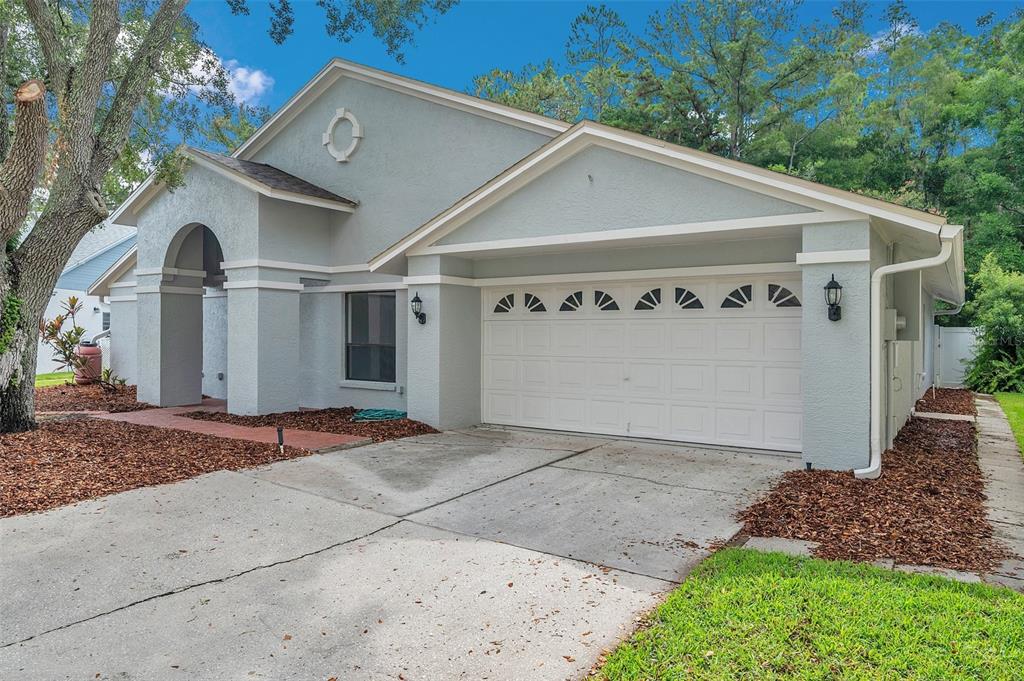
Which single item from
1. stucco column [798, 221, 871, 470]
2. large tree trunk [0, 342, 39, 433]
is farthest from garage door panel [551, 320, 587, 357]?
large tree trunk [0, 342, 39, 433]

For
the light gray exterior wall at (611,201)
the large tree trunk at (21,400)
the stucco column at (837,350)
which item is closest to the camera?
the stucco column at (837,350)

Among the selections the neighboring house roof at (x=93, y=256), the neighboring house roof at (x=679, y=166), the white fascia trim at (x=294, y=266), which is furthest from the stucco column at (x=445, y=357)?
the neighboring house roof at (x=93, y=256)

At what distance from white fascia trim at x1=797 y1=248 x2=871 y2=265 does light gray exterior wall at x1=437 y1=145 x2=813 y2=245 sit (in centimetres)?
51

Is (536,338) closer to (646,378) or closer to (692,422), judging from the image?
(646,378)

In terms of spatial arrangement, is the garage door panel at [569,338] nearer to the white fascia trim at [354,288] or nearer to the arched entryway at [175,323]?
the white fascia trim at [354,288]

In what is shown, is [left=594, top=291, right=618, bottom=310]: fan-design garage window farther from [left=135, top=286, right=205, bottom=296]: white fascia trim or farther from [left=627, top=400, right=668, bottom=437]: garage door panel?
[left=135, top=286, right=205, bottom=296]: white fascia trim

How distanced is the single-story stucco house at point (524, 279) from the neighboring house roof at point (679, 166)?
0.03 meters

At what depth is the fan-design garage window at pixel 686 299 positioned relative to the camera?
29.2 feet

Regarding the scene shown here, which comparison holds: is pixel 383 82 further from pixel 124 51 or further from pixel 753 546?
pixel 753 546

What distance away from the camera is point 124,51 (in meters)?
11.7

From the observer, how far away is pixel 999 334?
1798cm

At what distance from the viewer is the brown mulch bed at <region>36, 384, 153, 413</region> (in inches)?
517

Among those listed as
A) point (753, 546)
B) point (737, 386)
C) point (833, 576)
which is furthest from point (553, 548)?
point (737, 386)

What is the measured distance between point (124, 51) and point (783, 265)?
11.9 metres
